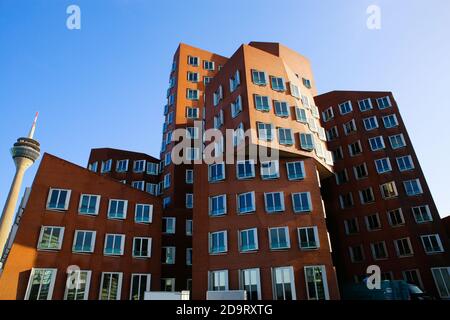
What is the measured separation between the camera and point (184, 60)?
208 feet

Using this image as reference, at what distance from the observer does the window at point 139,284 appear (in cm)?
3425

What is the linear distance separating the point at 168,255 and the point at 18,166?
47454 mm

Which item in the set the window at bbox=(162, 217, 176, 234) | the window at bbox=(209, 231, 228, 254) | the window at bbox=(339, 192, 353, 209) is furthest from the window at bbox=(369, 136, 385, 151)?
the window at bbox=(162, 217, 176, 234)

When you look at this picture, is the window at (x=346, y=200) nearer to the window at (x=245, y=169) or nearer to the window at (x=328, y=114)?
the window at (x=328, y=114)

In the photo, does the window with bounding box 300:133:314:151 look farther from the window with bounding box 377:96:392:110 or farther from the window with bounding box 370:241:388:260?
the window with bounding box 377:96:392:110

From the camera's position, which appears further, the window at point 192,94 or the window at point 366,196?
the window at point 192,94

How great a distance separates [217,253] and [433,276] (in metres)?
26.4

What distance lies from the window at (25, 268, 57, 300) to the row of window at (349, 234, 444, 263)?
125ft

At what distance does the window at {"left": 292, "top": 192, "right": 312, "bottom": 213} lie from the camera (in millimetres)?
33188

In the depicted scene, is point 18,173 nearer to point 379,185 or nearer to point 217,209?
point 217,209

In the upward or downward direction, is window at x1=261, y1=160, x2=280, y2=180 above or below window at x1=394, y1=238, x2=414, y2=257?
above

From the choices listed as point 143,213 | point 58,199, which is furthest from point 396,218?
point 58,199

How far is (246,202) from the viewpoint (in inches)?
1355

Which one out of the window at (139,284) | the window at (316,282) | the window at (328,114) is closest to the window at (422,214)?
the window at (316,282)
